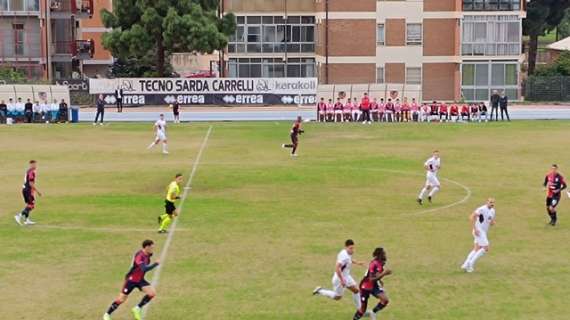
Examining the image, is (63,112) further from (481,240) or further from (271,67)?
(481,240)

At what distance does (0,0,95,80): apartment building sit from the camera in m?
79.1

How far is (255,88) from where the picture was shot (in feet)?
243

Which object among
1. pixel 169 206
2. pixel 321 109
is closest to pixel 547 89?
pixel 321 109

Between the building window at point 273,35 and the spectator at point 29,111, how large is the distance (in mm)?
26479

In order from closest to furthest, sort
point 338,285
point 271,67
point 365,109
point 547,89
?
1. point 338,285
2. point 365,109
3. point 547,89
4. point 271,67

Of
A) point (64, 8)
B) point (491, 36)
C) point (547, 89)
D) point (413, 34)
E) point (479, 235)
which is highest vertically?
point (64, 8)

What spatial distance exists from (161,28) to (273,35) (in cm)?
1403

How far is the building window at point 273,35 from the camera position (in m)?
86.1

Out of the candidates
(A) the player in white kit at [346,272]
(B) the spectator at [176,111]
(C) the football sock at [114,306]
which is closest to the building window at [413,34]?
(B) the spectator at [176,111]

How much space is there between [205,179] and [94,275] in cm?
1529

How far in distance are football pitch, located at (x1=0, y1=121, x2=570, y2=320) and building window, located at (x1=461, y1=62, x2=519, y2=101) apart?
99.5 ft

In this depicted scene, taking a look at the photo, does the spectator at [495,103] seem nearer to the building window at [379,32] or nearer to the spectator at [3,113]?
the building window at [379,32]

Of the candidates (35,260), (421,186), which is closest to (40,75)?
(421,186)

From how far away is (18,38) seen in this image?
79875 mm
